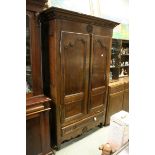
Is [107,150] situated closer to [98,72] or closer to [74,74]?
[74,74]

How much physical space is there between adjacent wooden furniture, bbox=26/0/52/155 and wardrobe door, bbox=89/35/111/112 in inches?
37.0

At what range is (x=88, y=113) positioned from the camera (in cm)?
268

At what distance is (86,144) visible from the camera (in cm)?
250

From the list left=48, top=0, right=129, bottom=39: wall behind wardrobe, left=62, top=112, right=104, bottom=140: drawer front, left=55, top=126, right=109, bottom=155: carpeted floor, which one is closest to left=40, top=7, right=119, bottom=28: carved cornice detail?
left=48, top=0, right=129, bottom=39: wall behind wardrobe

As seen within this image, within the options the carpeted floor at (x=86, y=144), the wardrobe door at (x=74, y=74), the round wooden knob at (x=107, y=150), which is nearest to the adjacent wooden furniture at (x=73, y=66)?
the wardrobe door at (x=74, y=74)

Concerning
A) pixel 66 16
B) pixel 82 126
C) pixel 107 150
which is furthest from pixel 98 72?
pixel 107 150

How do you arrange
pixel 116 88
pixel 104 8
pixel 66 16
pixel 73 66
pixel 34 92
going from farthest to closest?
1. pixel 104 8
2. pixel 116 88
3. pixel 73 66
4. pixel 66 16
5. pixel 34 92

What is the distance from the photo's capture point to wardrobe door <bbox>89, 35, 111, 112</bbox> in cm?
257

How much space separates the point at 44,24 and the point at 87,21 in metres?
0.61

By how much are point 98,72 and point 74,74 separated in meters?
0.54

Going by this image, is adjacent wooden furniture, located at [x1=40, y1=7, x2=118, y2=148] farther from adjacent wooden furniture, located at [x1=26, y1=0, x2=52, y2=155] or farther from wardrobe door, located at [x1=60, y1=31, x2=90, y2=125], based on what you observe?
adjacent wooden furniture, located at [x1=26, y1=0, x2=52, y2=155]

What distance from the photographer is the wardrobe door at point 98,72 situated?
8.44ft
